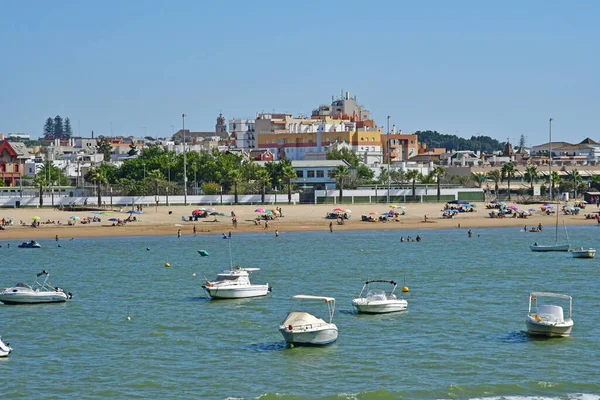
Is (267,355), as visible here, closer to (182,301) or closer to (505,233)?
(182,301)

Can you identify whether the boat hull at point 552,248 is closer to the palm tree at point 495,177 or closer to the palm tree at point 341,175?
the palm tree at point 341,175

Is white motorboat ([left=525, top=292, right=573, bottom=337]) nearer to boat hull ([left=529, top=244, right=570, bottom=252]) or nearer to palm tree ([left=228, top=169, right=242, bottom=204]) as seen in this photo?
boat hull ([left=529, top=244, right=570, bottom=252])

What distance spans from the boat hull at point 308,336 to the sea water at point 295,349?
417 mm

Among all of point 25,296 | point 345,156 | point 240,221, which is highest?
point 345,156

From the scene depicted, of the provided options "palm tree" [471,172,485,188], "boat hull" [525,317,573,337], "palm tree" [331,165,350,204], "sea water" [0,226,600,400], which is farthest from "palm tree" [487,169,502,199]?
"boat hull" [525,317,573,337]

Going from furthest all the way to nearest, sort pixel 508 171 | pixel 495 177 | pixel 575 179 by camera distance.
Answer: pixel 508 171, pixel 495 177, pixel 575 179

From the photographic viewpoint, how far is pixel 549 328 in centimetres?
4219

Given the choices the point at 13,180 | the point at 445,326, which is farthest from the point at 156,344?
the point at 13,180

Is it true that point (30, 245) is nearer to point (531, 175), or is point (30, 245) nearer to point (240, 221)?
point (240, 221)

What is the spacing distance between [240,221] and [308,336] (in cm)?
7006

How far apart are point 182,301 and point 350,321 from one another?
39.4ft

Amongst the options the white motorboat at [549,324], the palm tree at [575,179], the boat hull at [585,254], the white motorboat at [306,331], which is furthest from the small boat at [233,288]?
the palm tree at [575,179]

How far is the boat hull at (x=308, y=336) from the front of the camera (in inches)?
1608

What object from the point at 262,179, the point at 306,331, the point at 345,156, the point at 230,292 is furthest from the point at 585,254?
the point at 345,156
